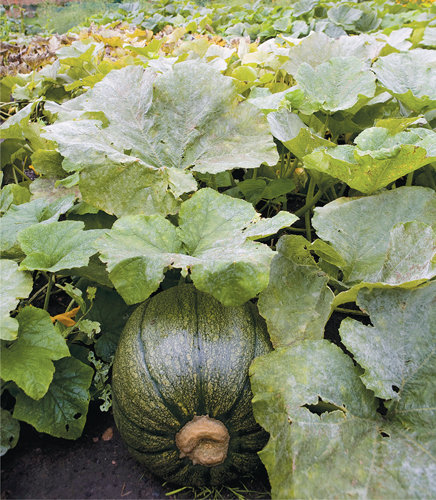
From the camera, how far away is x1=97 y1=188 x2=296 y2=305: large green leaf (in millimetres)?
1125

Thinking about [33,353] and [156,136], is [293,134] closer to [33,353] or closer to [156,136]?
[156,136]

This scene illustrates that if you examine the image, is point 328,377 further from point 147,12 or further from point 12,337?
point 147,12

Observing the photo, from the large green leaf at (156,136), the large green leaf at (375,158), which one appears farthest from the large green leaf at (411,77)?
the large green leaf at (156,136)

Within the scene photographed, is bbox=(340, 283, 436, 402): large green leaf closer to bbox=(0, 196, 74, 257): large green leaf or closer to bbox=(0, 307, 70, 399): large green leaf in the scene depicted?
bbox=(0, 307, 70, 399): large green leaf

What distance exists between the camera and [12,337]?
1.04 meters

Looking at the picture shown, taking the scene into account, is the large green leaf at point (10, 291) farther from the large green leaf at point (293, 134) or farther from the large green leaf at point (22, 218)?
the large green leaf at point (293, 134)

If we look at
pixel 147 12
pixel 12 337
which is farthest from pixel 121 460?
pixel 147 12

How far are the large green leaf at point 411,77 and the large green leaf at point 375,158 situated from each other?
1.01 feet

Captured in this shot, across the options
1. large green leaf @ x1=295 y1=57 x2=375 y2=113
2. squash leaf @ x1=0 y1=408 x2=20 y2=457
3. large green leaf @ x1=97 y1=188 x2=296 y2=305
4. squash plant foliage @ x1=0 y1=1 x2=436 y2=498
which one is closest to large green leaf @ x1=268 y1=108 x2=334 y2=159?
squash plant foliage @ x1=0 y1=1 x2=436 y2=498

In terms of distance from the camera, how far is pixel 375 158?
→ 1.31m

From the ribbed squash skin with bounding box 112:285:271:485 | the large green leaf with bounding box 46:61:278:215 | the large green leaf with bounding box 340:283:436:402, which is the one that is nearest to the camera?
the large green leaf with bounding box 340:283:436:402

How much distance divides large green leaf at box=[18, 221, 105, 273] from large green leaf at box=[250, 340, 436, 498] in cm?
57

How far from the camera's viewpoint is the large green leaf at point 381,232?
1.24 m

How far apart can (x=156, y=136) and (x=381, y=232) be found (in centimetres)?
85
